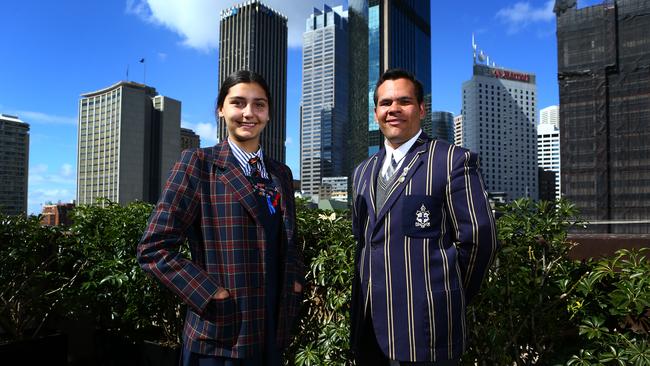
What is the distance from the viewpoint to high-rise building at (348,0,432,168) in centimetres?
11756

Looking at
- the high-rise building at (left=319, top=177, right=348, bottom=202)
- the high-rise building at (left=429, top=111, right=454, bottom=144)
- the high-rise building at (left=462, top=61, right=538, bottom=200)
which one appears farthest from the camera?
the high-rise building at (left=429, top=111, right=454, bottom=144)

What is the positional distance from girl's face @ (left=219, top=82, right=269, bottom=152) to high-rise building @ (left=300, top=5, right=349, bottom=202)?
473 ft

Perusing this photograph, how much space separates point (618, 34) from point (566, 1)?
8.17 m

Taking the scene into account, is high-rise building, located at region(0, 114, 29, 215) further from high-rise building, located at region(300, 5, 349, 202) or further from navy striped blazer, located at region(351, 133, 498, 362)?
navy striped blazer, located at region(351, 133, 498, 362)

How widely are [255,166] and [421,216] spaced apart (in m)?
0.65

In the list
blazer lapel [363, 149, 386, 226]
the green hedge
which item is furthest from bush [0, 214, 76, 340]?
blazer lapel [363, 149, 386, 226]

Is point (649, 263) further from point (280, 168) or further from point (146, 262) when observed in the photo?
point (146, 262)

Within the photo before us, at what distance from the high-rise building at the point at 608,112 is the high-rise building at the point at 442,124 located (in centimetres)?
9448

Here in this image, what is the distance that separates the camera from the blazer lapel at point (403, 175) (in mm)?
1696

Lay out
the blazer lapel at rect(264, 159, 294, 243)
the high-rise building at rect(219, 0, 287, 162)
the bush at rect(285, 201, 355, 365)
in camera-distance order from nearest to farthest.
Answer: the blazer lapel at rect(264, 159, 294, 243) → the bush at rect(285, 201, 355, 365) → the high-rise building at rect(219, 0, 287, 162)

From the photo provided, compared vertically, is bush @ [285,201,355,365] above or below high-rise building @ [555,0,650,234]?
below

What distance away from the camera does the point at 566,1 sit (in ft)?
209

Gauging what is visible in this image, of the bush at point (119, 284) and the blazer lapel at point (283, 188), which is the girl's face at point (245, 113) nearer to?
the blazer lapel at point (283, 188)

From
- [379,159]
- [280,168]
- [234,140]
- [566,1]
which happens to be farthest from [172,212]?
[566,1]
